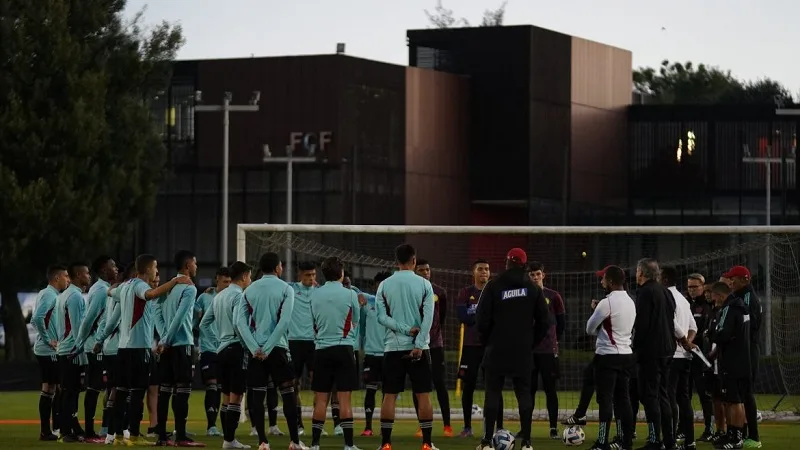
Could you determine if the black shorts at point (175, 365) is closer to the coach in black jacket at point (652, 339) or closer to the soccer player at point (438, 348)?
the soccer player at point (438, 348)

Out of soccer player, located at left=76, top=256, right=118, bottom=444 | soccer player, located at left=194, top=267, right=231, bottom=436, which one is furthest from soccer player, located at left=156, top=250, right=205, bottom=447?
soccer player, located at left=194, top=267, right=231, bottom=436

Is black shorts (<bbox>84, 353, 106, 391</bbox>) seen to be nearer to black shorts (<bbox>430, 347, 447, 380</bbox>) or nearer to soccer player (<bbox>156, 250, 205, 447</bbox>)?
soccer player (<bbox>156, 250, 205, 447</bbox>)

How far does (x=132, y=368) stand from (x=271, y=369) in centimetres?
181

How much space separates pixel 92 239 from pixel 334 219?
1470 cm

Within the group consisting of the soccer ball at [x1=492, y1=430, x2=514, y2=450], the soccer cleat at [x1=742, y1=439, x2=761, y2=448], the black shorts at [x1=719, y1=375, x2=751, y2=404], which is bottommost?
the soccer cleat at [x1=742, y1=439, x2=761, y2=448]

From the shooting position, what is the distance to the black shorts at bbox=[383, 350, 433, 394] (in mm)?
17734

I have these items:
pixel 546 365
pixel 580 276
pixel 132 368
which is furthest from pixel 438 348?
pixel 580 276

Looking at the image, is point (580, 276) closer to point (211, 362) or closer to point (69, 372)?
point (211, 362)

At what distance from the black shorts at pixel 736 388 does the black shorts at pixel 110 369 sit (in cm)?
689

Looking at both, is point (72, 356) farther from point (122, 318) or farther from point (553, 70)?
point (553, 70)

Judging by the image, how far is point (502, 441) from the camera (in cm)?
1681

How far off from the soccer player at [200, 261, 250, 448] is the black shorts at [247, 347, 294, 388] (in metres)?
0.34

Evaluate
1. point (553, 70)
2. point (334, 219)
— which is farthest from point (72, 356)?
point (553, 70)

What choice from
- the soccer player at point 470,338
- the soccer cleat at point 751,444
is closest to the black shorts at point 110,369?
the soccer player at point 470,338
